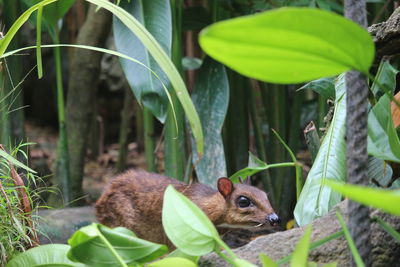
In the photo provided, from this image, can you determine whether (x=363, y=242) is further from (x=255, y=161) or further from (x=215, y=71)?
(x=215, y=71)

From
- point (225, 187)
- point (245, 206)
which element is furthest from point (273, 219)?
point (225, 187)

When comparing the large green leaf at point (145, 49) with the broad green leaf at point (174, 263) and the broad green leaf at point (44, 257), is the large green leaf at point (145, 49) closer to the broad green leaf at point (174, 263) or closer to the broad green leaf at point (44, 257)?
the broad green leaf at point (44, 257)

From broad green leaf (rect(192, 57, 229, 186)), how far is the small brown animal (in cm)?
38

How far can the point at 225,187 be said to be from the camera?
3.53 meters

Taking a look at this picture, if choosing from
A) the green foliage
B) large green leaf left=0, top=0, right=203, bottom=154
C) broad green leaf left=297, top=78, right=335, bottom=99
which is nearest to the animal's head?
broad green leaf left=297, top=78, right=335, bottom=99

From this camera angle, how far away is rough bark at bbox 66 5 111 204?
5.32 meters

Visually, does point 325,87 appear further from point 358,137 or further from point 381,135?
point 358,137

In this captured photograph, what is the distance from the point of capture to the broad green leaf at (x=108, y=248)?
162 centimetres

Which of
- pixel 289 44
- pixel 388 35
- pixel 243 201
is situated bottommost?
pixel 243 201

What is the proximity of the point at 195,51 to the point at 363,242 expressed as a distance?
494 cm

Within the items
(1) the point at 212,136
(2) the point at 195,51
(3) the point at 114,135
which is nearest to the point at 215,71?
(1) the point at 212,136

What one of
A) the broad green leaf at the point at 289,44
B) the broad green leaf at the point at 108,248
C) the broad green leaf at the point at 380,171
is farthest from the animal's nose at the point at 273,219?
the broad green leaf at the point at 289,44

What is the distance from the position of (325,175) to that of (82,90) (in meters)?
3.52

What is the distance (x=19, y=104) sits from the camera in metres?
4.11
